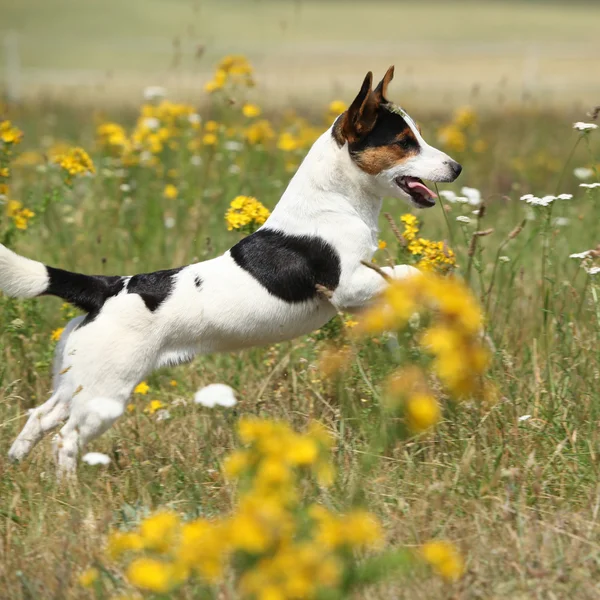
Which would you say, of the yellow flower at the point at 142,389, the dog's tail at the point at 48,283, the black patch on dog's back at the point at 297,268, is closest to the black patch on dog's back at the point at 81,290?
the dog's tail at the point at 48,283

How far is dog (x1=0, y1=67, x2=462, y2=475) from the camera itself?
3311 millimetres

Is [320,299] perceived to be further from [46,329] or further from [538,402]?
[46,329]

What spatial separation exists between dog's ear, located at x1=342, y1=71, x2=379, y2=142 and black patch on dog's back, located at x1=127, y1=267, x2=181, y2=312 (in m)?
0.86

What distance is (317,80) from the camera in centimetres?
2800

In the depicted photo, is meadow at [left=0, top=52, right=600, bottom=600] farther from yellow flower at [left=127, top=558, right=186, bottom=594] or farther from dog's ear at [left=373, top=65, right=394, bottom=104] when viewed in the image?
dog's ear at [left=373, top=65, right=394, bottom=104]

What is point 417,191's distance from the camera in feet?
11.7

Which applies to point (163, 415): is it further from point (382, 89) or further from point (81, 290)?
point (382, 89)

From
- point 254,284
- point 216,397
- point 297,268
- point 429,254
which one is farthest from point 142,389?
point 216,397

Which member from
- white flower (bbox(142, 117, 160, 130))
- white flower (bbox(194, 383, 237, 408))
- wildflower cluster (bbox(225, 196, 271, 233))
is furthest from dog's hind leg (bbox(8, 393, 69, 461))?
white flower (bbox(142, 117, 160, 130))

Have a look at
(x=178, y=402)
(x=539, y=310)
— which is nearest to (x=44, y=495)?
(x=178, y=402)

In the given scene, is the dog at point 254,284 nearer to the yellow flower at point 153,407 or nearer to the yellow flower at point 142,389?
the yellow flower at point 153,407

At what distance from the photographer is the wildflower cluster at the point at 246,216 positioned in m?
3.87

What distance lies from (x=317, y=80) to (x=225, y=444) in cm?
2546

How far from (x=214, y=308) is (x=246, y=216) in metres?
0.63
